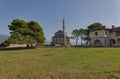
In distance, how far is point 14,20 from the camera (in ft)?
144

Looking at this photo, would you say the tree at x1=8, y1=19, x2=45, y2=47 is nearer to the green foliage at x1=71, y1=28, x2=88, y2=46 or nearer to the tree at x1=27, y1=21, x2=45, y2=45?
the tree at x1=27, y1=21, x2=45, y2=45

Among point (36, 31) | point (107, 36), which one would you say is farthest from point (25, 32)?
point (107, 36)

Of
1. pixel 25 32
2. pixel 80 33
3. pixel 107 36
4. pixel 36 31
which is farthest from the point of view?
pixel 80 33

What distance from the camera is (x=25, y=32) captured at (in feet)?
139

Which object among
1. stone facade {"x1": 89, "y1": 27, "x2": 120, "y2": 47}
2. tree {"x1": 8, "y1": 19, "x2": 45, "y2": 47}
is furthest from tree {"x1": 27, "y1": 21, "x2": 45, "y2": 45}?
stone facade {"x1": 89, "y1": 27, "x2": 120, "y2": 47}

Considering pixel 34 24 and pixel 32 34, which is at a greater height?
pixel 34 24

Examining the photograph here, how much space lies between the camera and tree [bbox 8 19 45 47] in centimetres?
4035

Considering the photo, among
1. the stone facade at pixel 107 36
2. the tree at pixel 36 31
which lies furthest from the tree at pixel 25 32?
Answer: the stone facade at pixel 107 36

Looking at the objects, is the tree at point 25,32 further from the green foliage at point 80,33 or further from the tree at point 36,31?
the green foliage at point 80,33

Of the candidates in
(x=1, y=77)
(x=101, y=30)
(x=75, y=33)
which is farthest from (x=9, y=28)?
(x=75, y=33)

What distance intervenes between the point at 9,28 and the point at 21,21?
145 inches

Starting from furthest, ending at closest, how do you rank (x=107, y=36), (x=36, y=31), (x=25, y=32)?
(x=107, y=36) < (x=36, y=31) < (x=25, y=32)

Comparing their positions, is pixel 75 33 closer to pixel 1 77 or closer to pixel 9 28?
pixel 9 28

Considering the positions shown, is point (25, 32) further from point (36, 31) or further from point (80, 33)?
point (80, 33)
